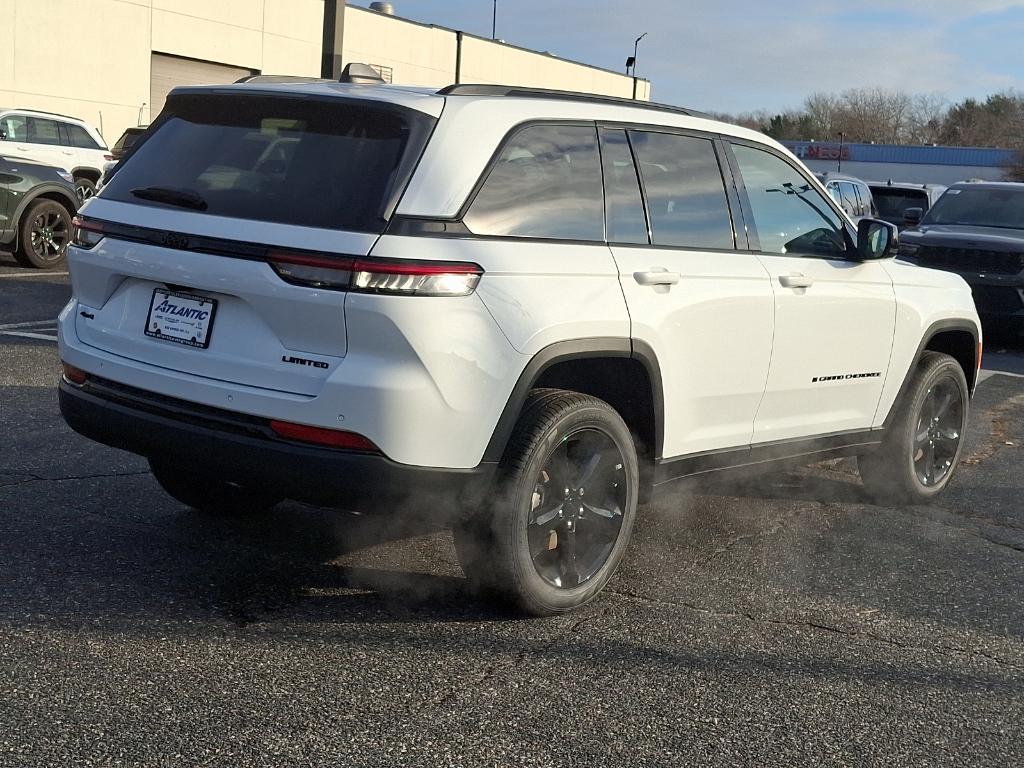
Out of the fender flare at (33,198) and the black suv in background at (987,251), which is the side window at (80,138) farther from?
the black suv in background at (987,251)

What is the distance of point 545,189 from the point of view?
14.1 feet

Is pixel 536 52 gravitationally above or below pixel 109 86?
above

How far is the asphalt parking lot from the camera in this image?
3350 mm

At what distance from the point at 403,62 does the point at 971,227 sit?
28918 millimetres

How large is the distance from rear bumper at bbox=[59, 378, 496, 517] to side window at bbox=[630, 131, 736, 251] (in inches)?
52.5

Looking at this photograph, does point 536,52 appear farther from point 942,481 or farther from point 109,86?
point 942,481

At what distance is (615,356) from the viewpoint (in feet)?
14.3

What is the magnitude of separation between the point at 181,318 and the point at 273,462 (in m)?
0.60

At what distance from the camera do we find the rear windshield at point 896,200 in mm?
20156

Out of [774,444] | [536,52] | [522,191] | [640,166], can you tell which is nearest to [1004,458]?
[774,444]

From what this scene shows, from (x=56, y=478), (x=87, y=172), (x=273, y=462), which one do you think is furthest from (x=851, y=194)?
(x=273, y=462)

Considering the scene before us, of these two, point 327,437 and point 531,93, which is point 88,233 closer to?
point 327,437

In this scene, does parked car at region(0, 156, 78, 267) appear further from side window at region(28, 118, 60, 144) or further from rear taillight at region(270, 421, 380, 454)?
rear taillight at region(270, 421, 380, 454)

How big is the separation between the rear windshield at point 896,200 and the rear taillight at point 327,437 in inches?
700
